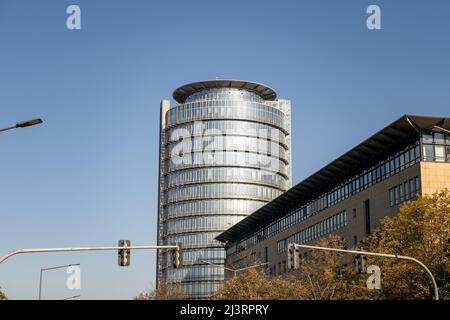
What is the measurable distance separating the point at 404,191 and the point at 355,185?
13.6 metres

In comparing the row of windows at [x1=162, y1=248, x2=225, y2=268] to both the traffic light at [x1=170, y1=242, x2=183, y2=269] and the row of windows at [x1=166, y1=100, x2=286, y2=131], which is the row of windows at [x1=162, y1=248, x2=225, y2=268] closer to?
the row of windows at [x1=166, y1=100, x2=286, y2=131]

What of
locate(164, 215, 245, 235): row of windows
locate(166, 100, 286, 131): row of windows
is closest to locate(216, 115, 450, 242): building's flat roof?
locate(164, 215, 245, 235): row of windows

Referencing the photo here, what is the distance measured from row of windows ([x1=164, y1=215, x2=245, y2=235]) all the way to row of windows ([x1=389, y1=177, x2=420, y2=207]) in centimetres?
10032

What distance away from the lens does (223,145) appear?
17700cm

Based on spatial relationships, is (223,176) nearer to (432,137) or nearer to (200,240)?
(200,240)

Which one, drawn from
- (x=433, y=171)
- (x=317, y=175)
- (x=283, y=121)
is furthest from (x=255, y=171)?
(x=433, y=171)

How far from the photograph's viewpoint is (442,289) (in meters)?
47.4

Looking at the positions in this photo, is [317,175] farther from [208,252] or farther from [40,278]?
[208,252]

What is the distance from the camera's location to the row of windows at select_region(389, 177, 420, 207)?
7062 cm

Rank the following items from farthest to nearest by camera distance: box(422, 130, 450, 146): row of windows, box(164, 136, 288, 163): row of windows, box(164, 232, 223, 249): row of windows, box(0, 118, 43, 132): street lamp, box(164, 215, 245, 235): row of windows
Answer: box(164, 136, 288, 163): row of windows < box(164, 232, 223, 249): row of windows < box(164, 215, 245, 235): row of windows < box(422, 130, 450, 146): row of windows < box(0, 118, 43, 132): street lamp

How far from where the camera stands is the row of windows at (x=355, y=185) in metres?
73.4

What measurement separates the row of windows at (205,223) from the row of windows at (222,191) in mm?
4857
